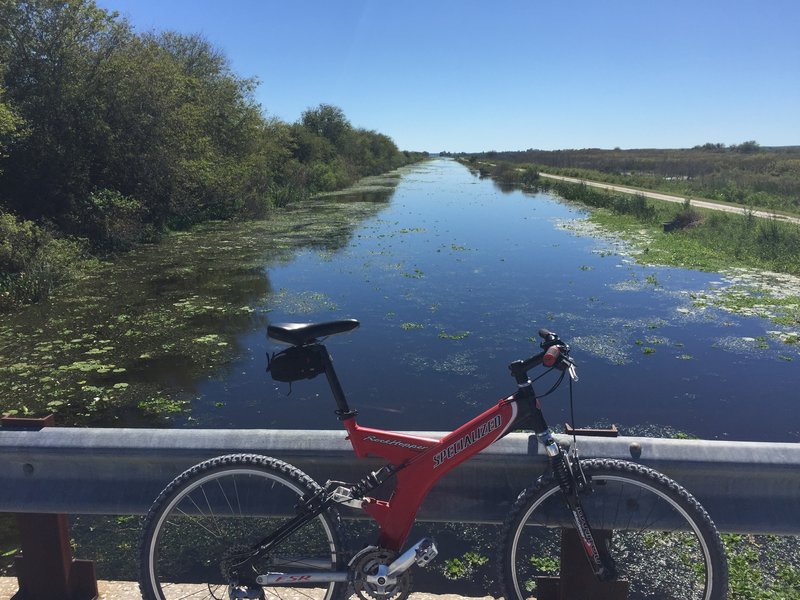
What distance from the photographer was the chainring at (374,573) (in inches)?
95.7

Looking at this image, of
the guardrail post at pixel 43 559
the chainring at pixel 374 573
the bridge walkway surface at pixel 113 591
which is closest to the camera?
the chainring at pixel 374 573

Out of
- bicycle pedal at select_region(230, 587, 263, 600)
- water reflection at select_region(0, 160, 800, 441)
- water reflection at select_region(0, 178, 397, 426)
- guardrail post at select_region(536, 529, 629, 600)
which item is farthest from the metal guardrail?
water reflection at select_region(0, 178, 397, 426)

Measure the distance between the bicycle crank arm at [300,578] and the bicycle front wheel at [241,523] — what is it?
14 mm

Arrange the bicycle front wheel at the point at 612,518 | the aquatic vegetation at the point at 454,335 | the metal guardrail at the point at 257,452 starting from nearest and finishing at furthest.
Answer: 1. the bicycle front wheel at the point at 612,518
2. the metal guardrail at the point at 257,452
3. the aquatic vegetation at the point at 454,335

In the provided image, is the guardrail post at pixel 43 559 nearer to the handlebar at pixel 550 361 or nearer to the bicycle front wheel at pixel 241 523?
the bicycle front wheel at pixel 241 523

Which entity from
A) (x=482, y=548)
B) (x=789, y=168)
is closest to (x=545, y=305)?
(x=482, y=548)

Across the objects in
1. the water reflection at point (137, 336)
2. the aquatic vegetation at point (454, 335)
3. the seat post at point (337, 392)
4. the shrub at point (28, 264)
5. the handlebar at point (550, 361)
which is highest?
the handlebar at point (550, 361)

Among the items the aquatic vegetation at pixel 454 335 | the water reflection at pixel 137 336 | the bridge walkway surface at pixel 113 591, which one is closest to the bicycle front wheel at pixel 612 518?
the bridge walkway surface at pixel 113 591

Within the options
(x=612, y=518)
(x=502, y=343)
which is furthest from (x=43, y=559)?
(x=502, y=343)

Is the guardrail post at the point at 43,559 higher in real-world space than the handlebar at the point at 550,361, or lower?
lower

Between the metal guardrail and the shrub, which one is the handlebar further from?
the shrub

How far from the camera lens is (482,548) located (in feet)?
14.4

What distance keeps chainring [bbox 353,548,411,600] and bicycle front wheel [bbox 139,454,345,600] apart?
0.09m

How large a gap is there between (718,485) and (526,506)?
0.87 meters
